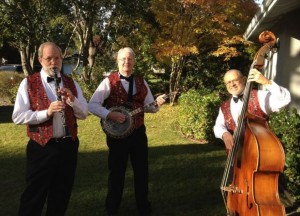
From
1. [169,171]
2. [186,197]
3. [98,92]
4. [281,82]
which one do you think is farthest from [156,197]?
[281,82]

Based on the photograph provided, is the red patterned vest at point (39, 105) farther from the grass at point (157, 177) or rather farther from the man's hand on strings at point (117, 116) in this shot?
the grass at point (157, 177)

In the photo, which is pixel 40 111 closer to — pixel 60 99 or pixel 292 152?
pixel 60 99

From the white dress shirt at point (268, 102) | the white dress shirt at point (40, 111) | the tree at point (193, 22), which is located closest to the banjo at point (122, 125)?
the white dress shirt at point (40, 111)

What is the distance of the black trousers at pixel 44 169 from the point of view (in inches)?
139

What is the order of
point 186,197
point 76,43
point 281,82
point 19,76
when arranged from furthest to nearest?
point 76,43
point 19,76
point 281,82
point 186,197

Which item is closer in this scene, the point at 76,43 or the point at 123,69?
the point at 123,69

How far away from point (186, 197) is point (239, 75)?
2.31 meters

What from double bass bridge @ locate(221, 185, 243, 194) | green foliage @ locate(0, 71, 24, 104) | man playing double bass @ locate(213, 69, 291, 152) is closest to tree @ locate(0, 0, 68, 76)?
green foliage @ locate(0, 71, 24, 104)

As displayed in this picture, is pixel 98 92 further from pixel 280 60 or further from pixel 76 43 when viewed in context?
pixel 76 43

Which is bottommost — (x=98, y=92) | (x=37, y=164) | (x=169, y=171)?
(x=169, y=171)

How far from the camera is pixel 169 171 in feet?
21.7

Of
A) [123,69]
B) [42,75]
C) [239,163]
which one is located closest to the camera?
[239,163]

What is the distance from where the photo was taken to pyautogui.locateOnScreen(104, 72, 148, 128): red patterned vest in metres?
4.31

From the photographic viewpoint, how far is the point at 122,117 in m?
4.23
